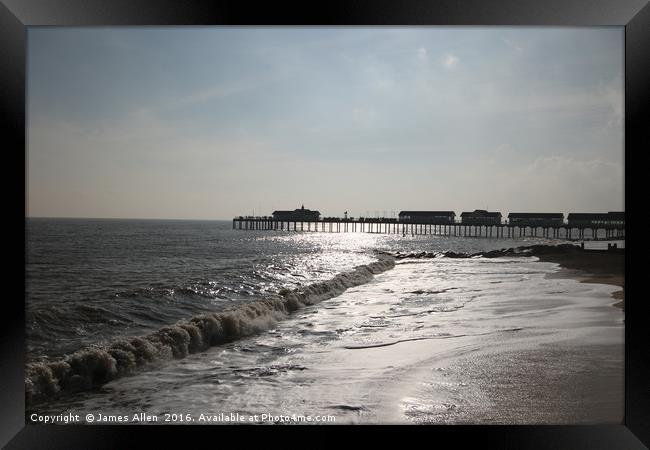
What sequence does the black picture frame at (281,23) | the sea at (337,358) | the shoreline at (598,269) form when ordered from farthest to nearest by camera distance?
the shoreline at (598,269)
the sea at (337,358)
the black picture frame at (281,23)

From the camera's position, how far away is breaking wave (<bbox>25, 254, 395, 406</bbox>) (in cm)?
406

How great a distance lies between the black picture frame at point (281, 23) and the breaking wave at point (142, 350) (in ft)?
3.66

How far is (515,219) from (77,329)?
116 ft

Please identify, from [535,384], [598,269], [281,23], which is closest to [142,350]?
[281,23]

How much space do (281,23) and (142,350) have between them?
12.8 feet

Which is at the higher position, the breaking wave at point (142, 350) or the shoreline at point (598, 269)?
the shoreline at point (598, 269)

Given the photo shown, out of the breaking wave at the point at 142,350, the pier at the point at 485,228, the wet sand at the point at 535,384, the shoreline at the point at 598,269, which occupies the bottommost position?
the breaking wave at the point at 142,350

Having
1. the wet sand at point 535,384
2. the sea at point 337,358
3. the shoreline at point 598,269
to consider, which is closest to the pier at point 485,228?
the shoreline at point 598,269

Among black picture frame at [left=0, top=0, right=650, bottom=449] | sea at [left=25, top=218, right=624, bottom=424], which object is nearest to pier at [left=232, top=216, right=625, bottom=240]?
sea at [left=25, top=218, right=624, bottom=424]

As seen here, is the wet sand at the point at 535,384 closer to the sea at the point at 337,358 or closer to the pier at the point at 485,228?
the sea at the point at 337,358

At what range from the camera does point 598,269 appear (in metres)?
11.6

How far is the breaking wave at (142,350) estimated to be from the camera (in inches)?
160

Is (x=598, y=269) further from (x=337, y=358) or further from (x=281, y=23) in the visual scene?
(x=281, y=23)

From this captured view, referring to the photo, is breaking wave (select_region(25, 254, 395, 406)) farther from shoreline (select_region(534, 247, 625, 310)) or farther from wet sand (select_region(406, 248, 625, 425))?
shoreline (select_region(534, 247, 625, 310))
